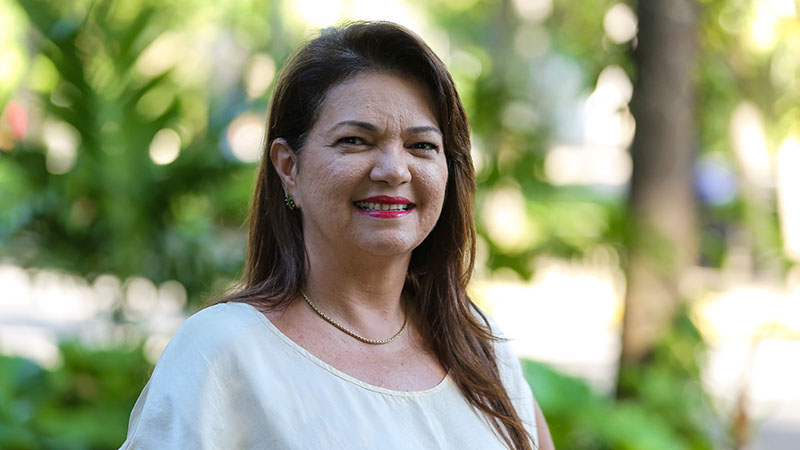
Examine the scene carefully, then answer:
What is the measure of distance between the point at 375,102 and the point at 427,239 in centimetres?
45

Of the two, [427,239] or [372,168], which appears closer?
[372,168]

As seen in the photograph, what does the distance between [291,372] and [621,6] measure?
4827 mm

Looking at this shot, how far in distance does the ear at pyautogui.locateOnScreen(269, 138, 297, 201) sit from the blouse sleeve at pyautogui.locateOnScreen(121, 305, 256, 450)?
37cm

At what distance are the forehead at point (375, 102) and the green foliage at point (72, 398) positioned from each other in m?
3.23

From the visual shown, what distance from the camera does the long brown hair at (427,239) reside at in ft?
6.08

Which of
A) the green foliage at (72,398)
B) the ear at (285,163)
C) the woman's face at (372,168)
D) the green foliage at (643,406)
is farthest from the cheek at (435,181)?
the green foliage at (72,398)

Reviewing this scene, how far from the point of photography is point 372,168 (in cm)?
177

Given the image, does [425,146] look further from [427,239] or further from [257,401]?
[257,401]

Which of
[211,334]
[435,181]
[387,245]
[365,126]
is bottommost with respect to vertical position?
[211,334]

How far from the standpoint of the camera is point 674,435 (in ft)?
17.3

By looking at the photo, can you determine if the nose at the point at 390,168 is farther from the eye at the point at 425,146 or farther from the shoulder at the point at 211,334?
the shoulder at the point at 211,334

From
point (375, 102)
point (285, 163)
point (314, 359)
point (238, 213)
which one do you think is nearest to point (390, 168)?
point (375, 102)

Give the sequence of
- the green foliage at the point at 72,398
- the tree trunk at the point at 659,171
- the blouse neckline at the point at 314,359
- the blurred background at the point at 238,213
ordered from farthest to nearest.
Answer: the tree trunk at the point at 659,171, the blurred background at the point at 238,213, the green foliage at the point at 72,398, the blouse neckline at the point at 314,359

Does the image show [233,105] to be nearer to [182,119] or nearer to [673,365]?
[182,119]
